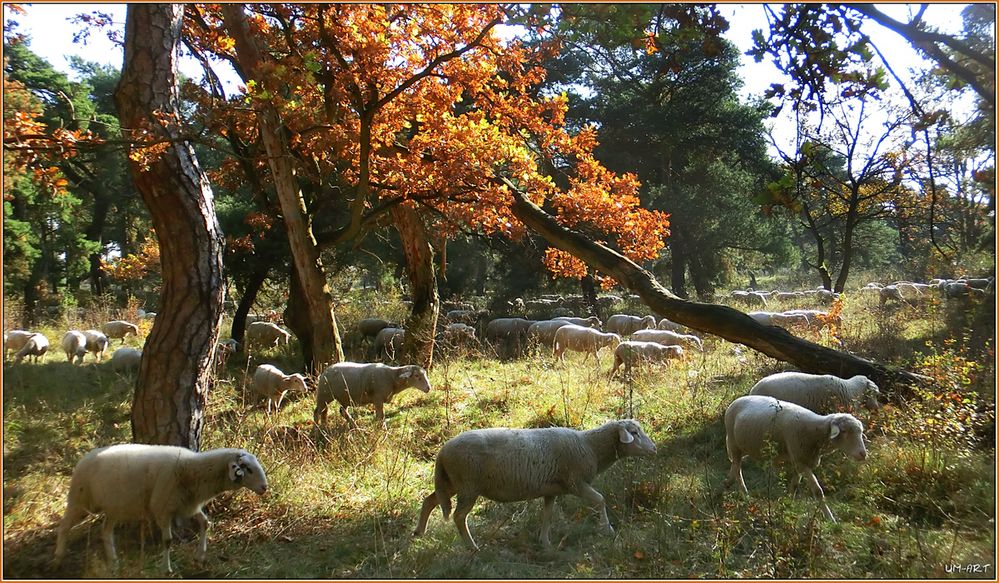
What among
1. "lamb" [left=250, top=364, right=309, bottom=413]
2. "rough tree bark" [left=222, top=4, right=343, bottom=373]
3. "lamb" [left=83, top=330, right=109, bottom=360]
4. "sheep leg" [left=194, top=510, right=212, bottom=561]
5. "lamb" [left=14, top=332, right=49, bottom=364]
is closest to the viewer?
"sheep leg" [left=194, top=510, right=212, bottom=561]

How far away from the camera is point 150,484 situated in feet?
14.0

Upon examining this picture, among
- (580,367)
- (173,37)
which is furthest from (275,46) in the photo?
(580,367)

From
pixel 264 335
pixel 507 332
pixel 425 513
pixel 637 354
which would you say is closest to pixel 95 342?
pixel 264 335

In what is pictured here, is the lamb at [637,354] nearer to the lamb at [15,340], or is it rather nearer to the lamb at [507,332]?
the lamb at [507,332]

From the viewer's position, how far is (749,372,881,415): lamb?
6438 millimetres

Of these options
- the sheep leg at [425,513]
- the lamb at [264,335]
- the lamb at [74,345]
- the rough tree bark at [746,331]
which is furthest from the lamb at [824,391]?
the lamb at [74,345]

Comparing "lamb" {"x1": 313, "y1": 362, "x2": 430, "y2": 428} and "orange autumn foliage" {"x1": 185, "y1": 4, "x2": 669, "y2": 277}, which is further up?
"orange autumn foliage" {"x1": 185, "y1": 4, "x2": 669, "y2": 277}

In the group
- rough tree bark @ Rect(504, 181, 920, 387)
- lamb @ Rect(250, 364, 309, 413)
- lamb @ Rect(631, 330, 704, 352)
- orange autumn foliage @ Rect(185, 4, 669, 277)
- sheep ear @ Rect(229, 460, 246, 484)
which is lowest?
lamb @ Rect(250, 364, 309, 413)

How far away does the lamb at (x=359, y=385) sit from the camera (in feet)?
26.0

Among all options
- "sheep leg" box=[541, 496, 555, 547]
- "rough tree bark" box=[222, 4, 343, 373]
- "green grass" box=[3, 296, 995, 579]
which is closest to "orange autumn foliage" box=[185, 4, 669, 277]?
"rough tree bark" box=[222, 4, 343, 373]

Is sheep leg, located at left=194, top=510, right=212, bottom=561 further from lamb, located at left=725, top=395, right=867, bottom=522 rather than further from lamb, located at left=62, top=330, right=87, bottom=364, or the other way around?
lamb, located at left=62, top=330, right=87, bottom=364

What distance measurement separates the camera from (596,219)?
9.20 meters

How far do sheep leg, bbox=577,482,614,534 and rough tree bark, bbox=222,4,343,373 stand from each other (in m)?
5.76

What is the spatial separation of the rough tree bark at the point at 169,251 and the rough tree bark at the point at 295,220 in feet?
12.0
